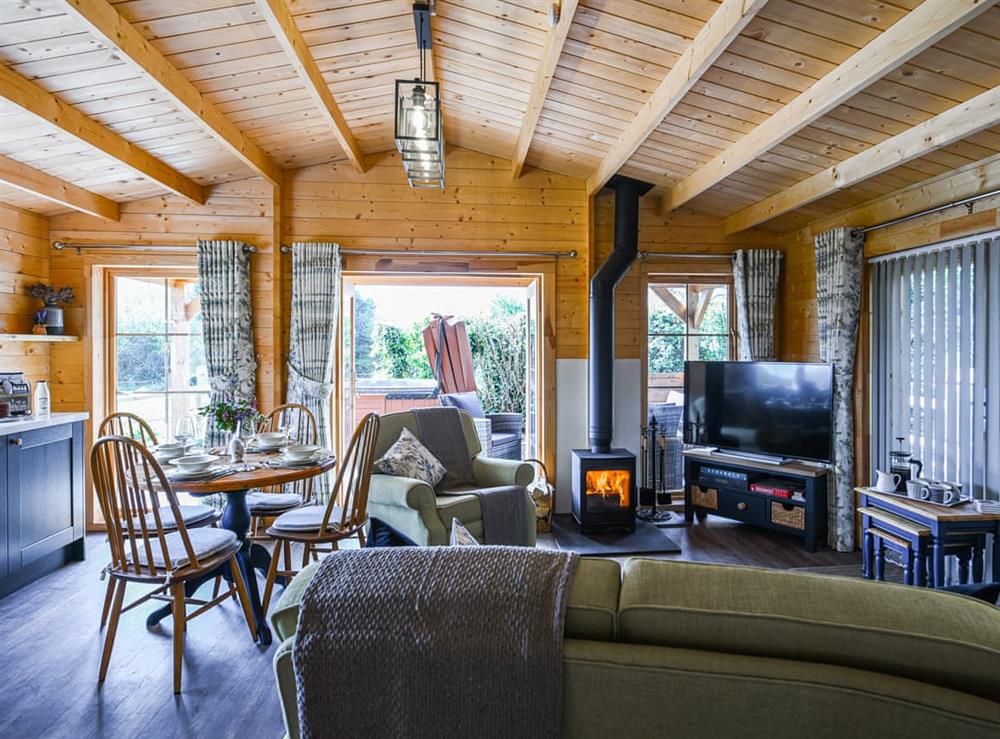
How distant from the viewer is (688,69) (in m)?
2.50

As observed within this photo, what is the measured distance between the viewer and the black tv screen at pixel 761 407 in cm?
383

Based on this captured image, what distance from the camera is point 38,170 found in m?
3.38

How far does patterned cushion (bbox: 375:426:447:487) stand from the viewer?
3.39 metres

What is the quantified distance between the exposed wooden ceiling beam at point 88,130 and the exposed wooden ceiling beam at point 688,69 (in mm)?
2986

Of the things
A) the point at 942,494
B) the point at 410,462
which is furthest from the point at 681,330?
the point at 410,462

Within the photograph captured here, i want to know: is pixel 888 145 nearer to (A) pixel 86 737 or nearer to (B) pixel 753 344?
(B) pixel 753 344

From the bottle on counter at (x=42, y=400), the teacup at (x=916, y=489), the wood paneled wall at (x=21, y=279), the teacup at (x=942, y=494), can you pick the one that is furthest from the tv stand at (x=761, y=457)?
the wood paneled wall at (x=21, y=279)

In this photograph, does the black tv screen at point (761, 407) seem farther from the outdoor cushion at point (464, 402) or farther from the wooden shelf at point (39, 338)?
the wooden shelf at point (39, 338)

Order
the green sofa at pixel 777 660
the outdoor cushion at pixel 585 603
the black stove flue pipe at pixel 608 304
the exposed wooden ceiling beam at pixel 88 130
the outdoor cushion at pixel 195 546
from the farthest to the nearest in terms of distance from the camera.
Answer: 1. the black stove flue pipe at pixel 608 304
2. the exposed wooden ceiling beam at pixel 88 130
3. the outdoor cushion at pixel 195 546
4. the outdoor cushion at pixel 585 603
5. the green sofa at pixel 777 660

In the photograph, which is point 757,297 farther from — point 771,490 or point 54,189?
point 54,189

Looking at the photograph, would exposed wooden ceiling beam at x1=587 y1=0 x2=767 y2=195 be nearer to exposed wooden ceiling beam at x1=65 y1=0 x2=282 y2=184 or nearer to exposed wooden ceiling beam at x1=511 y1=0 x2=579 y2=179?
exposed wooden ceiling beam at x1=511 y1=0 x2=579 y2=179

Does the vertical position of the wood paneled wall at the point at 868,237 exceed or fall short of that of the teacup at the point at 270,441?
it exceeds it

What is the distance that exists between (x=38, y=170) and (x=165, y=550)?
8.72 feet

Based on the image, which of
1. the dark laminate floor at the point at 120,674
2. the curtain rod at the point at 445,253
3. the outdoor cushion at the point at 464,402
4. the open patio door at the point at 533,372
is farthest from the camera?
the outdoor cushion at the point at 464,402
